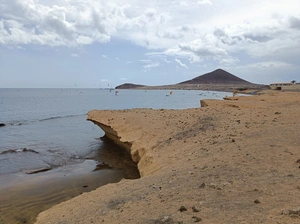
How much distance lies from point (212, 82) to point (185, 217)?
173 metres

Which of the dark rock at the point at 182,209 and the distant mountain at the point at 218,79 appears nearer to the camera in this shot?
the dark rock at the point at 182,209

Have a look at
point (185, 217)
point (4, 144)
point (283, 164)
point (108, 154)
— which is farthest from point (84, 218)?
point (4, 144)

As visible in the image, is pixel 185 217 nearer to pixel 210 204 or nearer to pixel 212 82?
pixel 210 204

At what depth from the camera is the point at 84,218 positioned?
4863mm

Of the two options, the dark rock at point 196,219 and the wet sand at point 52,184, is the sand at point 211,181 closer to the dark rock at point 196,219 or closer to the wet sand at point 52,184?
the dark rock at point 196,219

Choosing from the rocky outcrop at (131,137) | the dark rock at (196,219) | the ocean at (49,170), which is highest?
the dark rock at (196,219)

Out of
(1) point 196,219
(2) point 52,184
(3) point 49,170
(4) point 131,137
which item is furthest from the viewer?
(4) point 131,137

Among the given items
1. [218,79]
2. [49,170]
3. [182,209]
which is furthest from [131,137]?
[218,79]

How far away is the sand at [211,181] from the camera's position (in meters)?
3.82

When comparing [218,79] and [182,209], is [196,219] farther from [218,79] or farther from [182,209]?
[218,79]

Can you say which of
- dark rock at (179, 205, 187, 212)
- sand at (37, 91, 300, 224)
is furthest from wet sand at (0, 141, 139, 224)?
dark rock at (179, 205, 187, 212)

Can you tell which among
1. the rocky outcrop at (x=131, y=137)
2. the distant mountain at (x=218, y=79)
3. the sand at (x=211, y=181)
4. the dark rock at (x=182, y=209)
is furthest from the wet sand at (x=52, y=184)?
the distant mountain at (x=218, y=79)

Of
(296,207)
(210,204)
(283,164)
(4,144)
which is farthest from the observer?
(4,144)

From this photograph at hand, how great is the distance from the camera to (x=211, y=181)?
16.7ft
